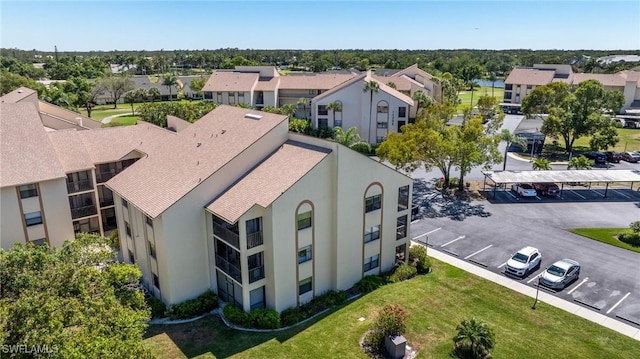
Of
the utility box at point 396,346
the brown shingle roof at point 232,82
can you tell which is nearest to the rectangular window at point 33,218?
the utility box at point 396,346

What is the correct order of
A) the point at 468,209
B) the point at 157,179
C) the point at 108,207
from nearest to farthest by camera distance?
the point at 157,179
the point at 108,207
the point at 468,209

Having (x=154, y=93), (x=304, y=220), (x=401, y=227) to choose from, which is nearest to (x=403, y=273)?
(x=401, y=227)

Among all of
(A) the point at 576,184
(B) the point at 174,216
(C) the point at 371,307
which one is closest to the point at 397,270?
(C) the point at 371,307

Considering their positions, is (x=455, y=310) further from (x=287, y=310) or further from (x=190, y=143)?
(x=190, y=143)

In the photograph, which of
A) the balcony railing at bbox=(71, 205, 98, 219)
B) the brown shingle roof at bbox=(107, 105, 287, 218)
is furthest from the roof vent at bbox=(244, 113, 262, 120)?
the balcony railing at bbox=(71, 205, 98, 219)

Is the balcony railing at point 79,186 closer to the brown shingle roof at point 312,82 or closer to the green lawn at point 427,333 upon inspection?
the green lawn at point 427,333
